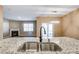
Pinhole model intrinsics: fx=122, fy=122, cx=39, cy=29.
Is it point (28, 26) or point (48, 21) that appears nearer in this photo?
point (48, 21)

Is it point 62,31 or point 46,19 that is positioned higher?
Result: point 46,19

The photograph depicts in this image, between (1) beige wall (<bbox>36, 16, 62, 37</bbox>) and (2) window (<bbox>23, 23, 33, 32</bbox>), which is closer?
(1) beige wall (<bbox>36, 16, 62, 37</bbox>)

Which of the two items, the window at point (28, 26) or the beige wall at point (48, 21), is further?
the window at point (28, 26)
